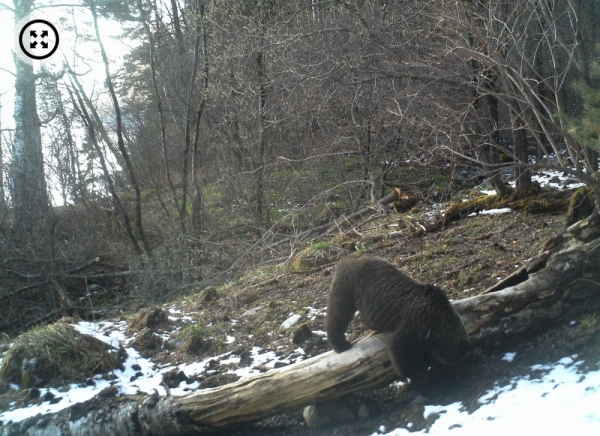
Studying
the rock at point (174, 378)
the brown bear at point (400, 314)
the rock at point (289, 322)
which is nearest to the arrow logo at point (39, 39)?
the rock at point (289, 322)

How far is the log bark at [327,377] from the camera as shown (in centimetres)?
476

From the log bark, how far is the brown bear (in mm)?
196

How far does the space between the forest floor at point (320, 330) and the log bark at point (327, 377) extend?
0.20 meters

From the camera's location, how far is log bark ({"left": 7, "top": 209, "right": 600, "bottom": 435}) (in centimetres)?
476

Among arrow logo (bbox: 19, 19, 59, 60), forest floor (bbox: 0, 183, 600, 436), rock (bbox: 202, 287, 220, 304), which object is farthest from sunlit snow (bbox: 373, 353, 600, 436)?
arrow logo (bbox: 19, 19, 59, 60)

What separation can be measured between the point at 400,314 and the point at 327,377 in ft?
2.87

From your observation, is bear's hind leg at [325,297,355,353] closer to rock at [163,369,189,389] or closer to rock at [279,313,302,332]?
rock at [279,313,302,332]

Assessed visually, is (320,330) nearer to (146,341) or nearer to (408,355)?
(408,355)

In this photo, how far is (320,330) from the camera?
20.9 ft

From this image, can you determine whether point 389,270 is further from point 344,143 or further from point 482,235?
point 344,143

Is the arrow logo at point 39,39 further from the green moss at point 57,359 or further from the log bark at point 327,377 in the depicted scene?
Result: the log bark at point 327,377

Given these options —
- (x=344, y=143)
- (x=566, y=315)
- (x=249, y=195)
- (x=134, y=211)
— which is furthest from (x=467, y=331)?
(x=134, y=211)

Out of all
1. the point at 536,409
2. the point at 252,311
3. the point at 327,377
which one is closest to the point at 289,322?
the point at 252,311

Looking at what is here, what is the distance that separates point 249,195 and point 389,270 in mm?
8595
